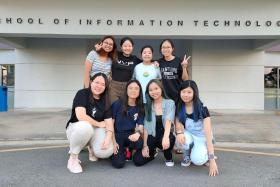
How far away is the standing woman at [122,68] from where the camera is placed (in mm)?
5238

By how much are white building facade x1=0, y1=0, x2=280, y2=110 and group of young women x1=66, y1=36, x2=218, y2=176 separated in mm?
6348

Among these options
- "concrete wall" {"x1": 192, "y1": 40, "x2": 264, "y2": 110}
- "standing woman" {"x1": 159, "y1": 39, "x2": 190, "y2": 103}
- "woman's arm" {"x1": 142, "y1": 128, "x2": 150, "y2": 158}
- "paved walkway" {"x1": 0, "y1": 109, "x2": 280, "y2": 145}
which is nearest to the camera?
"woman's arm" {"x1": 142, "y1": 128, "x2": 150, "y2": 158}

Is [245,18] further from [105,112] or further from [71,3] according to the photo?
[105,112]

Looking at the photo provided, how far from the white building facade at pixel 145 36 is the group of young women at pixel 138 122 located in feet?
20.8

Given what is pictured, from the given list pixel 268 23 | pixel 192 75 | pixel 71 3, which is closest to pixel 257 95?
pixel 192 75

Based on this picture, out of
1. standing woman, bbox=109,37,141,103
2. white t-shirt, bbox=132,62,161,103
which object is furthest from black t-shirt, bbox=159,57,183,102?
standing woman, bbox=109,37,141,103

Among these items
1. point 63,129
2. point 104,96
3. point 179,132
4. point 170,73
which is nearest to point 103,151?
point 104,96

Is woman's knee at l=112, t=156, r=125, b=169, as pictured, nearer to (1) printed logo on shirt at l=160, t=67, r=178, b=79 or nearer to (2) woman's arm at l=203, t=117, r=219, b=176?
(2) woman's arm at l=203, t=117, r=219, b=176

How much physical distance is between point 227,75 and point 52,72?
691 centimetres

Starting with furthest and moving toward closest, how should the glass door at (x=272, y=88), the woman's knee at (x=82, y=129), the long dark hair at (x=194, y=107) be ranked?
the glass door at (x=272, y=88) → the long dark hair at (x=194, y=107) → the woman's knee at (x=82, y=129)

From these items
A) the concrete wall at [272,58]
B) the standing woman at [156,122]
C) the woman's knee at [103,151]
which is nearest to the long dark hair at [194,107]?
the standing woman at [156,122]

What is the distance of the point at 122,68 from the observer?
17.5ft

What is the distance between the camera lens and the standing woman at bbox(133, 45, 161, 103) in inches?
205

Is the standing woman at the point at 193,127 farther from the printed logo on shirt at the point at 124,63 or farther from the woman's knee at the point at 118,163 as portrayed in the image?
the printed logo on shirt at the point at 124,63
